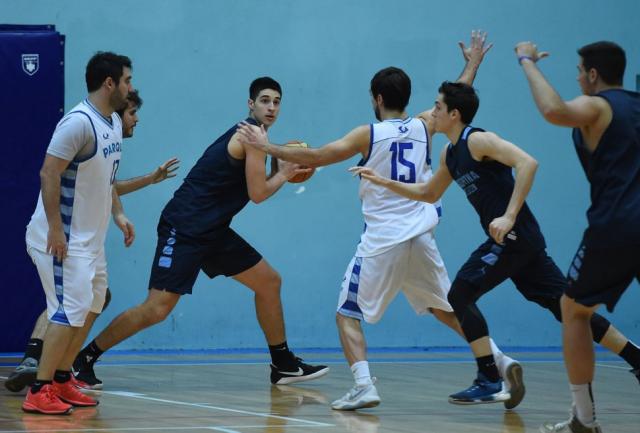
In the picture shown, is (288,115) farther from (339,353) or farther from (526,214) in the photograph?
(526,214)

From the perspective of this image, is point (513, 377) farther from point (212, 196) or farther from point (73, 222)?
point (73, 222)

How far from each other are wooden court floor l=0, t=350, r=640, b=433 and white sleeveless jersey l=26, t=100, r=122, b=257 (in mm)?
967

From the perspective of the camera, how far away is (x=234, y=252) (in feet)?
25.7

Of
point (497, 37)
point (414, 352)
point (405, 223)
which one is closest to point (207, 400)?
point (405, 223)

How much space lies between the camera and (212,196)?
7699 millimetres

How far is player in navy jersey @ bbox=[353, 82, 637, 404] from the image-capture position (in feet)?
21.5

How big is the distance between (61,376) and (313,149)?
1954 mm

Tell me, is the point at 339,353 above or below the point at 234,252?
below

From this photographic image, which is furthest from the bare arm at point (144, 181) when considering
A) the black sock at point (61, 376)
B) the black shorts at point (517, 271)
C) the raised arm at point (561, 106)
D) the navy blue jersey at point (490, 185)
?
the raised arm at point (561, 106)

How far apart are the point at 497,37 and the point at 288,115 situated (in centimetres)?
223

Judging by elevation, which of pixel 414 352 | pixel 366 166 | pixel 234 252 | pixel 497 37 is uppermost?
pixel 497 37

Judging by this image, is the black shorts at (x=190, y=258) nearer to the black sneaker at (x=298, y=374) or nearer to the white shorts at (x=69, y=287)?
the black sneaker at (x=298, y=374)

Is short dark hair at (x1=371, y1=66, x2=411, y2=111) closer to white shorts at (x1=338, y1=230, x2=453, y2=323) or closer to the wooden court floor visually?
white shorts at (x1=338, y1=230, x2=453, y2=323)

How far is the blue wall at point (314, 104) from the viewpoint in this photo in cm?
1008
